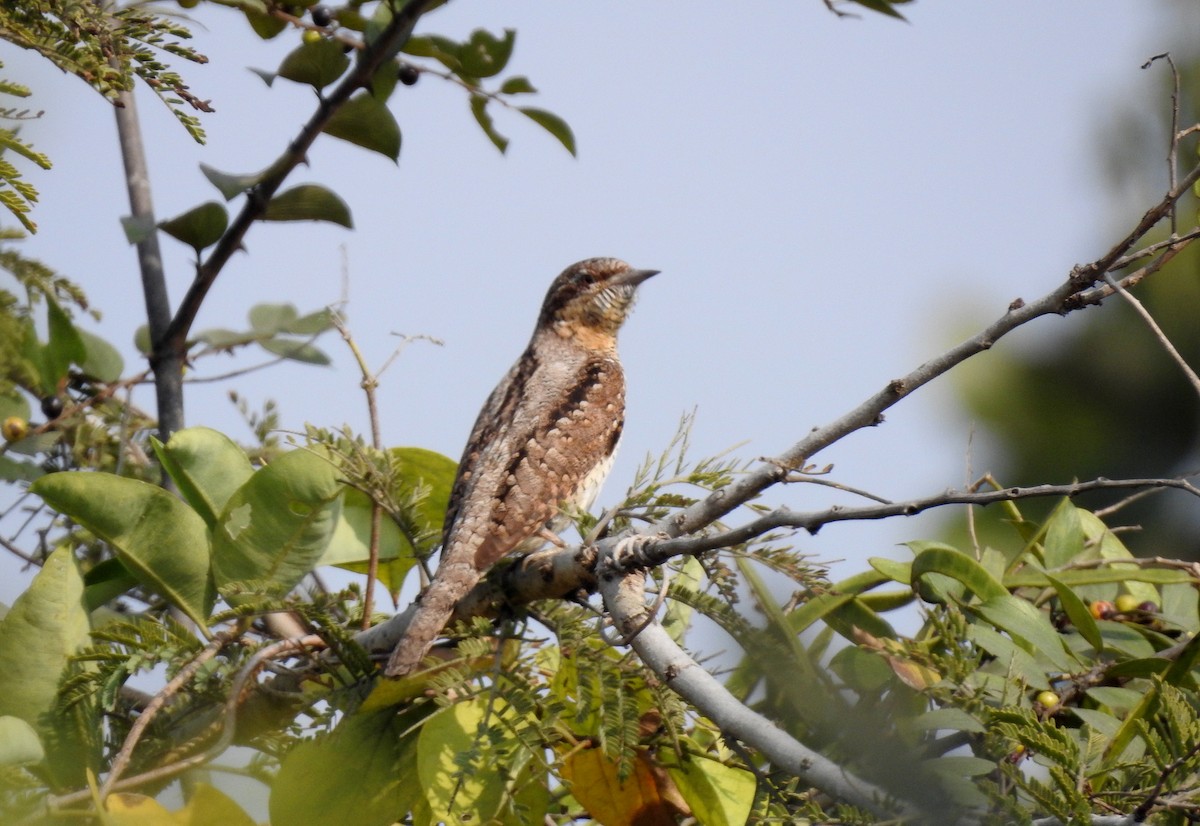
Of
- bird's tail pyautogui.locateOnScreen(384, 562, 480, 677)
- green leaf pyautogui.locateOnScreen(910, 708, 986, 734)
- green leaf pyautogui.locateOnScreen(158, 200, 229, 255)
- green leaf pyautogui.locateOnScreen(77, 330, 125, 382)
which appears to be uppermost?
green leaf pyautogui.locateOnScreen(158, 200, 229, 255)

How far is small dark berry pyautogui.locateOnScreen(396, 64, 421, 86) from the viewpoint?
3.09 m

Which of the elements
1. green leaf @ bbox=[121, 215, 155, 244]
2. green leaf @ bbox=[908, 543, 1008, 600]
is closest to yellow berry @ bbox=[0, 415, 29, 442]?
green leaf @ bbox=[121, 215, 155, 244]

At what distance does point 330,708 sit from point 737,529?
1052 millimetres

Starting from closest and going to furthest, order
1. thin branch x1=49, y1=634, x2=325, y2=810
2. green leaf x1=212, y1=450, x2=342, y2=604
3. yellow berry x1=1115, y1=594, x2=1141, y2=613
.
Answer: thin branch x1=49, y1=634, x2=325, y2=810
green leaf x1=212, y1=450, x2=342, y2=604
yellow berry x1=1115, y1=594, x2=1141, y2=613

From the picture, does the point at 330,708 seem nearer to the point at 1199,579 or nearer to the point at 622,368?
the point at 1199,579

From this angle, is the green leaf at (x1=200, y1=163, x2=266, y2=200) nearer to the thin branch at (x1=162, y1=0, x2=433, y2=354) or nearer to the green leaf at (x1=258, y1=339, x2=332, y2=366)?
the thin branch at (x1=162, y1=0, x2=433, y2=354)

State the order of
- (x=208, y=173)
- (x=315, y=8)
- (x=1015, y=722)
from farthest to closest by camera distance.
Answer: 1. (x=315, y=8)
2. (x=208, y=173)
3. (x=1015, y=722)

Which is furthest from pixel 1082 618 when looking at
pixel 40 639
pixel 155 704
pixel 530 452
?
pixel 40 639

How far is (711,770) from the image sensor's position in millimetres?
2096

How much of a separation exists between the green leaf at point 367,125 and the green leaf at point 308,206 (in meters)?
0.16

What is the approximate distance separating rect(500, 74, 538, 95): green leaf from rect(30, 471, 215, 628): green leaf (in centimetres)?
138

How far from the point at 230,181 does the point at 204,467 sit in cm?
78

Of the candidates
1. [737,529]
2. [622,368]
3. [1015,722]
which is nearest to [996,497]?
[737,529]

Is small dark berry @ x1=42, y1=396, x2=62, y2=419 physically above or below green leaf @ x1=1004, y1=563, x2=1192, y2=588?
above
